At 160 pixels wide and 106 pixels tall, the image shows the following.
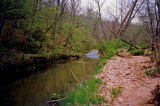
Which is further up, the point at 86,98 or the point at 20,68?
the point at 86,98

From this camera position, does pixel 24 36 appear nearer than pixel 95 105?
No

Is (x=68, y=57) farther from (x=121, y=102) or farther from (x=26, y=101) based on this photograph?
(x=121, y=102)

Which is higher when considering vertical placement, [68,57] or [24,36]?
[24,36]

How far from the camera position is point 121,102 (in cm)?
290

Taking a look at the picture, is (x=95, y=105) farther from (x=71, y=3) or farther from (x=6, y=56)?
(x=71, y=3)

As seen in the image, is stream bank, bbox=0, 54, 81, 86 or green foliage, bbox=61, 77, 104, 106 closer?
green foliage, bbox=61, 77, 104, 106

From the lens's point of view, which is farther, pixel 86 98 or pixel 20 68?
pixel 20 68

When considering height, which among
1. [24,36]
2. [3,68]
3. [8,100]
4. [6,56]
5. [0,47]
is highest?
[24,36]

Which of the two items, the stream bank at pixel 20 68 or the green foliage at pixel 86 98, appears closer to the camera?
the green foliage at pixel 86 98

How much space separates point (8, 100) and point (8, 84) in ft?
7.07

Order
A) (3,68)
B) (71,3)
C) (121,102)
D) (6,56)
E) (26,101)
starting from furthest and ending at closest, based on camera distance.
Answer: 1. (71,3)
2. (6,56)
3. (3,68)
4. (26,101)
5. (121,102)

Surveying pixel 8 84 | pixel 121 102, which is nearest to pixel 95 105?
pixel 121 102

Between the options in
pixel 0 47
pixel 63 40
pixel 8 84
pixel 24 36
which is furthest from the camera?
pixel 63 40

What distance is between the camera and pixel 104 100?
3082 millimetres
